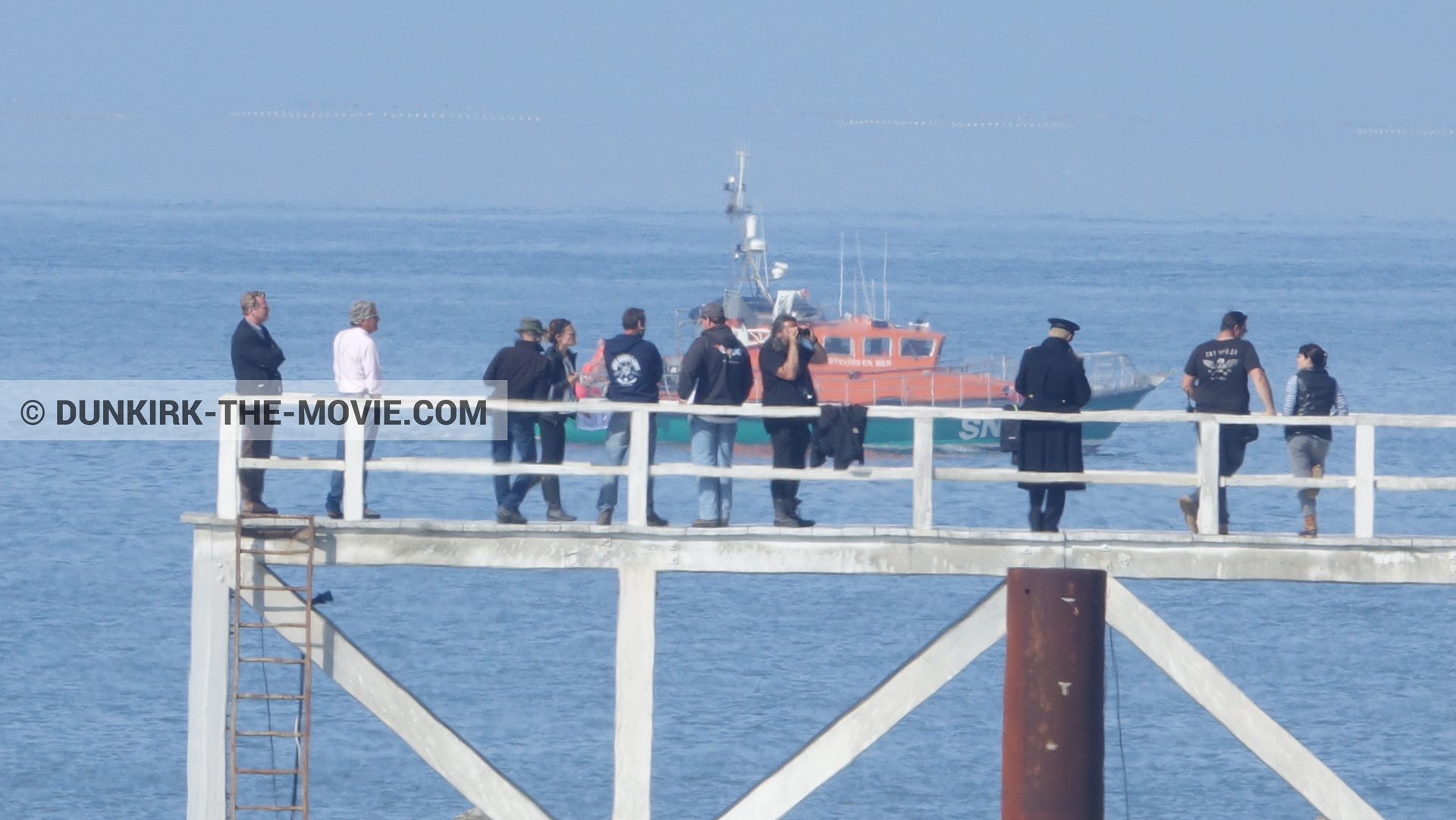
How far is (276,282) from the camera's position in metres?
101

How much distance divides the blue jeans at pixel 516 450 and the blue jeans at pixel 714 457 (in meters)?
1.03

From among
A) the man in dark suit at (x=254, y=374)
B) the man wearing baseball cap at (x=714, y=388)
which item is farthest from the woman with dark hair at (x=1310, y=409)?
the man in dark suit at (x=254, y=374)

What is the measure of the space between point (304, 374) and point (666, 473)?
47.5 m

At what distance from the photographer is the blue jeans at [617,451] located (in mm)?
11641

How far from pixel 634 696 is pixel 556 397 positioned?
7.08ft

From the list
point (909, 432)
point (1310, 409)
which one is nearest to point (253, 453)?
point (1310, 409)

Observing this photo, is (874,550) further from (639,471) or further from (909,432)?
(909,432)

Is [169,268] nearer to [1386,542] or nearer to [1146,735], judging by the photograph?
[1146,735]

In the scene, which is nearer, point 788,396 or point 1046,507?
point 1046,507

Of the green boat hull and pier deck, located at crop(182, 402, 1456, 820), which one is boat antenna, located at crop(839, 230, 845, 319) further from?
pier deck, located at crop(182, 402, 1456, 820)

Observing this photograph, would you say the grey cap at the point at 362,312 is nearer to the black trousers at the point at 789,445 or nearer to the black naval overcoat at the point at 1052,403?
the black trousers at the point at 789,445

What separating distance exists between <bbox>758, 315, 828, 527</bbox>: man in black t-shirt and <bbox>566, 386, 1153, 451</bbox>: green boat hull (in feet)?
90.5

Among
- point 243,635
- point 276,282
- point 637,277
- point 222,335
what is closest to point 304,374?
point 222,335

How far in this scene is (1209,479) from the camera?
36.6 ft
